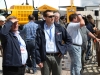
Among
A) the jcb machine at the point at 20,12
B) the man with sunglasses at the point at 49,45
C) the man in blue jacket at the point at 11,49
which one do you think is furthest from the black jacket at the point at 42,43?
the jcb machine at the point at 20,12

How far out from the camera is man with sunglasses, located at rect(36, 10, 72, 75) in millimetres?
5125

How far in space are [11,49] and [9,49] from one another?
30 mm

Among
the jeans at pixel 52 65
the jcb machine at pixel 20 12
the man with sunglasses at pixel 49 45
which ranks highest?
the man with sunglasses at pixel 49 45

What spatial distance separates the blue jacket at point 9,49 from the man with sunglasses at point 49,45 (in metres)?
0.57

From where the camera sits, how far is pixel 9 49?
4.58 meters

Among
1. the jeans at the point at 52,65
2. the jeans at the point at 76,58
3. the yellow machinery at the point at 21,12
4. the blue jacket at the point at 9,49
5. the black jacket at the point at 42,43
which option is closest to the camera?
the blue jacket at the point at 9,49

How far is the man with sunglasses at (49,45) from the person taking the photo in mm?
5125

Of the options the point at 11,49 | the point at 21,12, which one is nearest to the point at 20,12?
the point at 21,12

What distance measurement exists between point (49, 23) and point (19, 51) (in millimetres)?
885

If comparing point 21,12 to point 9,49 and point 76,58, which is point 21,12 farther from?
point 9,49

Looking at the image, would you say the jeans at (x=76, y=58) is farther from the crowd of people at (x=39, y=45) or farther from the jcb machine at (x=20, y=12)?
the jcb machine at (x=20, y=12)

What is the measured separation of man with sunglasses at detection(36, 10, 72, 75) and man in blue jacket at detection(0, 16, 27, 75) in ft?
1.56

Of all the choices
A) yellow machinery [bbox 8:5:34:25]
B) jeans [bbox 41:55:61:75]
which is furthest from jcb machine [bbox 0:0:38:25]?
jeans [bbox 41:55:61:75]

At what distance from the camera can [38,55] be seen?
16.7 feet
